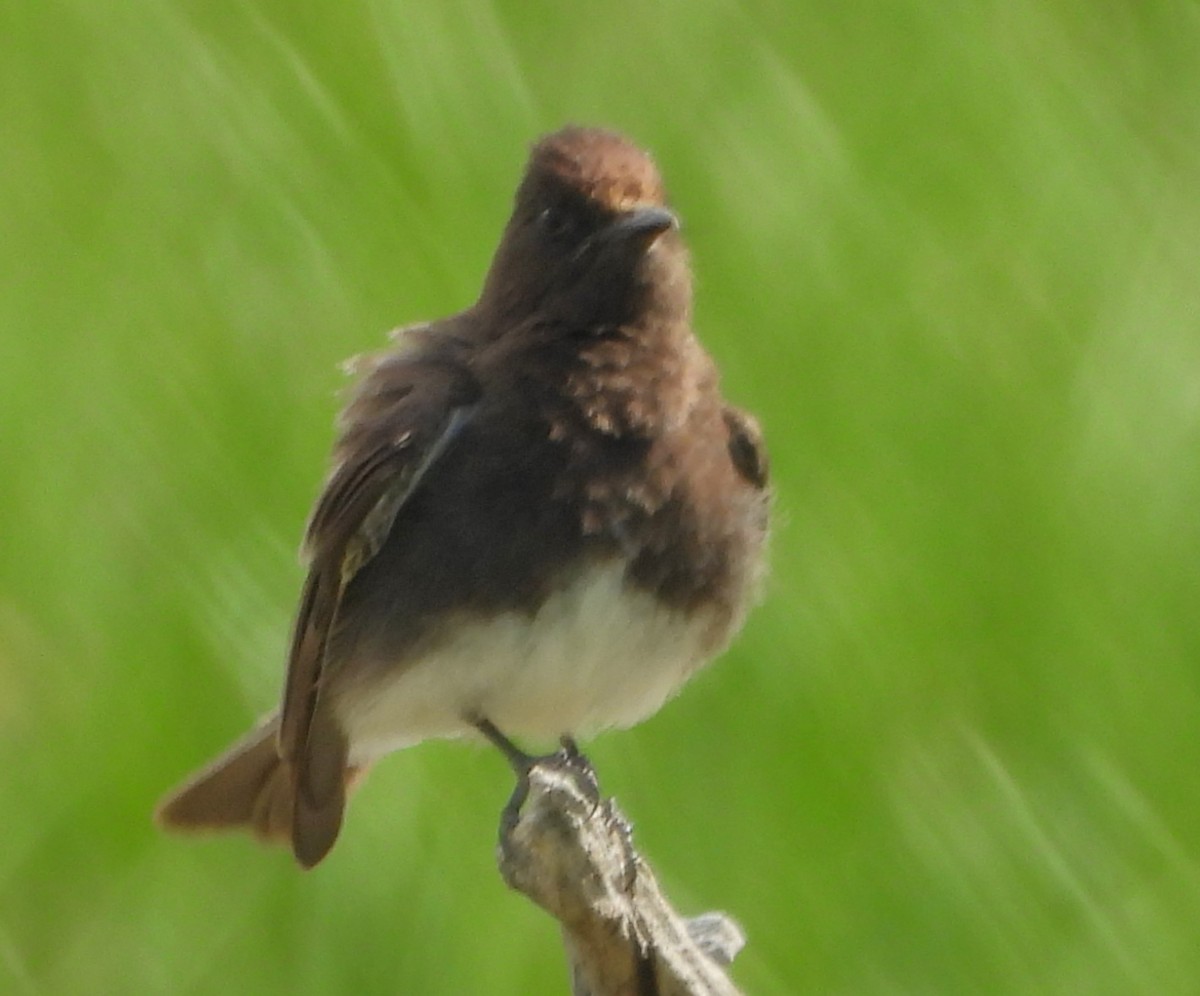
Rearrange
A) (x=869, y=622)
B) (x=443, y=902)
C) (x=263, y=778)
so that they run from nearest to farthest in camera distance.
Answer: (x=869, y=622) < (x=443, y=902) < (x=263, y=778)

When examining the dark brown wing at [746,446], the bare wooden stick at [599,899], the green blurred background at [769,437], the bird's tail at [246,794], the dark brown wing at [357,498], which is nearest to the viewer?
the bare wooden stick at [599,899]

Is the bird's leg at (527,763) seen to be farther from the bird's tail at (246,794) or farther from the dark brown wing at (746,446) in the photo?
the dark brown wing at (746,446)

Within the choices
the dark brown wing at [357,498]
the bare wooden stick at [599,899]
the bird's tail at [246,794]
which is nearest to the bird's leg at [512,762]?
the bare wooden stick at [599,899]

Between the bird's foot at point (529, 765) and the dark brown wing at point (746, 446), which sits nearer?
the bird's foot at point (529, 765)

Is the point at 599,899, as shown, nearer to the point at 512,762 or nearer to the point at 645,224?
the point at 512,762

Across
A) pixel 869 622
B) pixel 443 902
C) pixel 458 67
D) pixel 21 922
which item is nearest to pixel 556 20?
pixel 458 67

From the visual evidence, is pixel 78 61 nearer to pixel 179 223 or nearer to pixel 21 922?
pixel 179 223

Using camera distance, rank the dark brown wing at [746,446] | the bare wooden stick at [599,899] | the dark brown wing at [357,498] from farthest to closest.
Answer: the dark brown wing at [746,446], the dark brown wing at [357,498], the bare wooden stick at [599,899]
